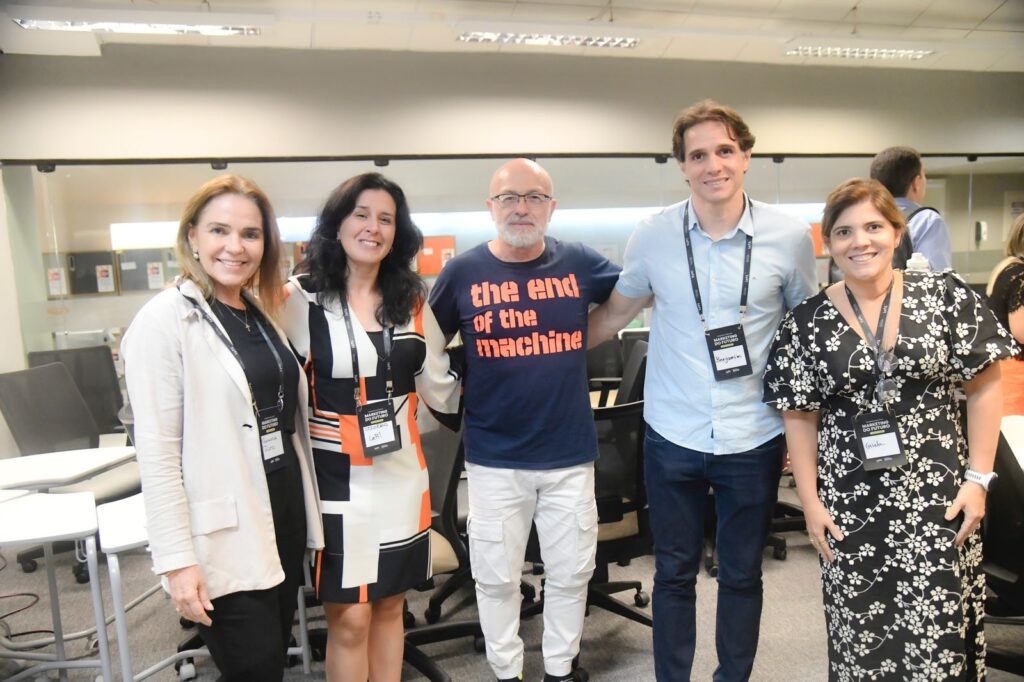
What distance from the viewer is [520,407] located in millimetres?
1868

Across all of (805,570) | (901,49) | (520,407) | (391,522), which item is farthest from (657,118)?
(391,522)

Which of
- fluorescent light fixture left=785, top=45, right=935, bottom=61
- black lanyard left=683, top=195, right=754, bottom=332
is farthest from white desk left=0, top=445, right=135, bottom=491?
fluorescent light fixture left=785, top=45, right=935, bottom=61

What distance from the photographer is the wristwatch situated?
1497 mm

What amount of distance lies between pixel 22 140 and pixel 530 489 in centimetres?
428

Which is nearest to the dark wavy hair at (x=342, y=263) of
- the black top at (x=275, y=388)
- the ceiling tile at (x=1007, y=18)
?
the black top at (x=275, y=388)

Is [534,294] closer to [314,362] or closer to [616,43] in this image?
[314,362]

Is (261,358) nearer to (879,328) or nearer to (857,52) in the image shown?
(879,328)

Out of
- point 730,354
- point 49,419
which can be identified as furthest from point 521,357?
point 49,419

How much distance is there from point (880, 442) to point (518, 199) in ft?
3.70

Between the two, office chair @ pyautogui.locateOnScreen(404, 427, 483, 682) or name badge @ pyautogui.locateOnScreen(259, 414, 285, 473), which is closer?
name badge @ pyautogui.locateOnScreen(259, 414, 285, 473)

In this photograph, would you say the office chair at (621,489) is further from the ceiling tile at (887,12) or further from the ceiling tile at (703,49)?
the ceiling tile at (887,12)

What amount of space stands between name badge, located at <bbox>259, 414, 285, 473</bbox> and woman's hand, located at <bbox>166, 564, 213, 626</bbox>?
0.25 meters

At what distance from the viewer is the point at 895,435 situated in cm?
147

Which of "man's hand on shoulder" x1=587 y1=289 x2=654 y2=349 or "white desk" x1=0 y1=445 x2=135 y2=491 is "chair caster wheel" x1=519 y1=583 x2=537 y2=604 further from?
"white desk" x1=0 y1=445 x2=135 y2=491
